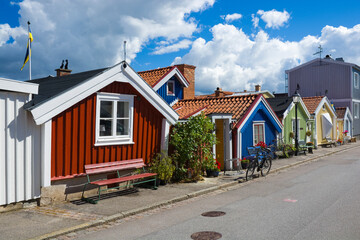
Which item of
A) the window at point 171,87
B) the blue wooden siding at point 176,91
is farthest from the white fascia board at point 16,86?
the window at point 171,87

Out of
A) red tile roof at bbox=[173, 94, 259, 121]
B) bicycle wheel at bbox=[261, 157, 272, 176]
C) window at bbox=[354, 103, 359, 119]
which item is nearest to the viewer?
bicycle wheel at bbox=[261, 157, 272, 176]

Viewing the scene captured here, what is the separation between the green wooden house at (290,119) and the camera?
22141 millimetres

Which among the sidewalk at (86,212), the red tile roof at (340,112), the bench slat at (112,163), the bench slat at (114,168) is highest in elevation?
the red tile roof at (340,112)

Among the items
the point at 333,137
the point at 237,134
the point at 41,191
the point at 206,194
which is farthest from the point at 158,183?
the point at 333,137

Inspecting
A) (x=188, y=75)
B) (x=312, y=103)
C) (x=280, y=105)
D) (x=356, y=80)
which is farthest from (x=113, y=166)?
(x=356, y=80)

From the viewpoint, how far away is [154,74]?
2003 cm

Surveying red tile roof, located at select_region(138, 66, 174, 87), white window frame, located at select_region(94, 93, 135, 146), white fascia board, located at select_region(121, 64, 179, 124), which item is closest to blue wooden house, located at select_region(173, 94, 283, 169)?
white fascia board, located at select_region(121, 64, 179, 124)

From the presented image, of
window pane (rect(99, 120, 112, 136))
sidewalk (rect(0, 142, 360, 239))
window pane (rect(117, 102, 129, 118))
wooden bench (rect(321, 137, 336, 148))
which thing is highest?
window pane (rect(117, 102, 129, 118))

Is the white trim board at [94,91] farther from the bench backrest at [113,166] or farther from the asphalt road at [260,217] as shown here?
the asphalt road at [260,217]

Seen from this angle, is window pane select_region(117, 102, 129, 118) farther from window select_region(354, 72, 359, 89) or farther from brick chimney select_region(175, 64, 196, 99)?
window select_region(354, 72, 359, 89)

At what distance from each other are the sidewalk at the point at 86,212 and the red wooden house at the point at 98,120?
100 cm

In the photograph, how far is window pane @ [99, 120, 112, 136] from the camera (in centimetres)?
988

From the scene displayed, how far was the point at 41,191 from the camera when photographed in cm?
827

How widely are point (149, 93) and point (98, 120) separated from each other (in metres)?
2.07
